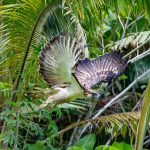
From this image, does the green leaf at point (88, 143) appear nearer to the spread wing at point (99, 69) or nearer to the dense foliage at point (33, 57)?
the dense foliage at point (33, 57)

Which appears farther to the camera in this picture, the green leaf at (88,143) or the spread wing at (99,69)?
the green leaf at (88,143)

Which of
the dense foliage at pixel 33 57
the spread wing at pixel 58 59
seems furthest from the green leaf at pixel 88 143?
the spread wing at pixel 58 59

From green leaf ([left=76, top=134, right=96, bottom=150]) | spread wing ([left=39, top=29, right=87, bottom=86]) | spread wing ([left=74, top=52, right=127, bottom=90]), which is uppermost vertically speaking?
spread wing ([left=39, top=29, right=87, bottom=86])

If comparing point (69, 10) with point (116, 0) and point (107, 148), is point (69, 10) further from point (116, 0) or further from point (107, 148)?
point (107, 148)

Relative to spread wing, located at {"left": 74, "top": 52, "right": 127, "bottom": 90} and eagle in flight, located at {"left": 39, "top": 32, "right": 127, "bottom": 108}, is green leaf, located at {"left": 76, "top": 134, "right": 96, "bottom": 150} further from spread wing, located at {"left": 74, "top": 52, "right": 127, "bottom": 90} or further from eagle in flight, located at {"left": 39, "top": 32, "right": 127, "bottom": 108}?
spread wing, located at {"left": 74, "top": 52, "right": 127, "bottom": 90}

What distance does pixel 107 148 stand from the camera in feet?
11.8

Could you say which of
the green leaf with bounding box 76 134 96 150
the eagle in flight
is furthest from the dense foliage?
the green leaf with bounding box 76 134 96 150

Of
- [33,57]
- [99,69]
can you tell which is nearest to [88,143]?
[33,57]

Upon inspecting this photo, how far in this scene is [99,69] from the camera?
9.95 feet

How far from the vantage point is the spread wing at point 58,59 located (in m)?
3.02

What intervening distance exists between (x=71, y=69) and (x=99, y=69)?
19 centimetres

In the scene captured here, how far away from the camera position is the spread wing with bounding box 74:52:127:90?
2922 mm

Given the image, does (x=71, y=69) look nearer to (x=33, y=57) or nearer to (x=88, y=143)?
(x=33, y=57)

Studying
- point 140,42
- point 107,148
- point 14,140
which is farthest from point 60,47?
point 140,42
